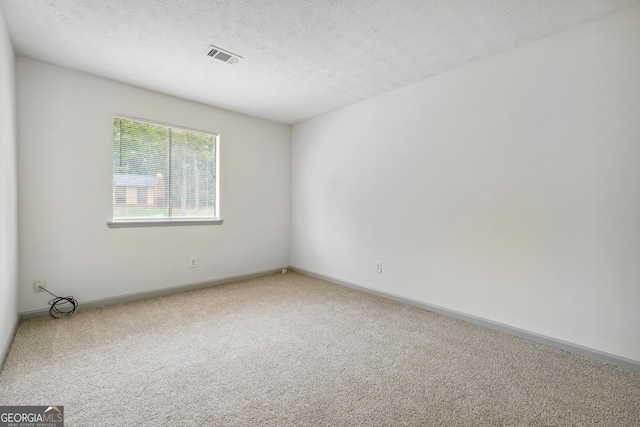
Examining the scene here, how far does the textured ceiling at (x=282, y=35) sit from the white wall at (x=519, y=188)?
0.94 ft

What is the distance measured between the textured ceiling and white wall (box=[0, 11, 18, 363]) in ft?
1.06

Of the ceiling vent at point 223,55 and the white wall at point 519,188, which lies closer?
the white wall at point 519,188

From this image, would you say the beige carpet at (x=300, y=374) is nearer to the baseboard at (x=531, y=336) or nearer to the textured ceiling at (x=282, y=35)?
the baseboard at (x=531, y=336)

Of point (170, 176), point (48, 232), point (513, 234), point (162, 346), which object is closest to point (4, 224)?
point (48, 232)

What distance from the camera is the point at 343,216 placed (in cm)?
418

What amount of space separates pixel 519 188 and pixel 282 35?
2.47 m

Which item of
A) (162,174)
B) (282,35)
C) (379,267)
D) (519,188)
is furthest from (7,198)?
(519,188)

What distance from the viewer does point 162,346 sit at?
2.34m

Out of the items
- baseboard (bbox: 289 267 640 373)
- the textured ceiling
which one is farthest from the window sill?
baseboard (bbox: 289 267 640 373)

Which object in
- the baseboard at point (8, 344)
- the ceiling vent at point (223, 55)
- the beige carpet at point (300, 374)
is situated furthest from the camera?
the ceiling vent at point (223, 55)

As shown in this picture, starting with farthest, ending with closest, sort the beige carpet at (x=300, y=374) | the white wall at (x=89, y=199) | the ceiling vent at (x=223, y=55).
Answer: the white wall at (x=89, y=199) → the ceiling vent at (x=223, y=55) → the beige carpet at (x=300, y=374)

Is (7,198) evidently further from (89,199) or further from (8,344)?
(8,344)

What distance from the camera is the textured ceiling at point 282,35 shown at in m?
A: 2.07

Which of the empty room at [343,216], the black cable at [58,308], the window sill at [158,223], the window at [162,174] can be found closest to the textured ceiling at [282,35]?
the empty room at [343,216]
